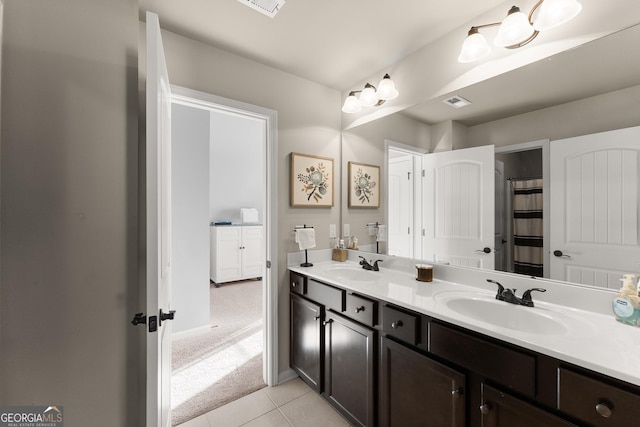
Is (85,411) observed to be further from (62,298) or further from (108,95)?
(108,95)

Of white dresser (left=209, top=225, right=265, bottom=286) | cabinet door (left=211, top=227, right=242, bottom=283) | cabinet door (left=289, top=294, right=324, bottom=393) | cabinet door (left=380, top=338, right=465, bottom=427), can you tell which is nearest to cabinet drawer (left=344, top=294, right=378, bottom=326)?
cabinet door (left=380, top=338, right=465, bottom=427)

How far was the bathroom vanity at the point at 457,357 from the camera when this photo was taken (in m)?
0.76

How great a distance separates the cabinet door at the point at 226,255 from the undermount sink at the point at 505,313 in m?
4.18

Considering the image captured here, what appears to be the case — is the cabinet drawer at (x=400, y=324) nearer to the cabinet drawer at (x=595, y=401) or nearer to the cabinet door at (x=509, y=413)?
the cabinet door at (x=509, y=413)

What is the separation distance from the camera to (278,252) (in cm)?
205

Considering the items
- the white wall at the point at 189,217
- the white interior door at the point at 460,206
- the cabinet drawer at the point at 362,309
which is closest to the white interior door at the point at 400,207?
the white interior door at the point at 460,206

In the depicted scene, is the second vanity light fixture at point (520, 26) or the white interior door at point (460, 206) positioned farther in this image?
the white interior door at point (460, 206)

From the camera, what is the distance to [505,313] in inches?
47.5

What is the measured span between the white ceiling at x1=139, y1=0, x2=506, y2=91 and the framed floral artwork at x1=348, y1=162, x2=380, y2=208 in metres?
0.83

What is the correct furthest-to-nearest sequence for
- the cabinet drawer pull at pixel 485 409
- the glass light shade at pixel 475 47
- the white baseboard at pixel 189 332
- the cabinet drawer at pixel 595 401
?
the white baseboard at pixel 189 332
the glass light shade at pixel 475 47
the cabinet drawer pull at pixel 485 409
the cabinet drawer at pixel 595 401

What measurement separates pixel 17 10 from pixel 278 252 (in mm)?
1710

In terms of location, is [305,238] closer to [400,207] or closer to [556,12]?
[400,207]

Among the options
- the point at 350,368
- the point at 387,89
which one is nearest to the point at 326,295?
the point at 350,368

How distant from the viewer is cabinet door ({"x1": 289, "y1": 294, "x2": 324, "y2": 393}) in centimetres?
174
